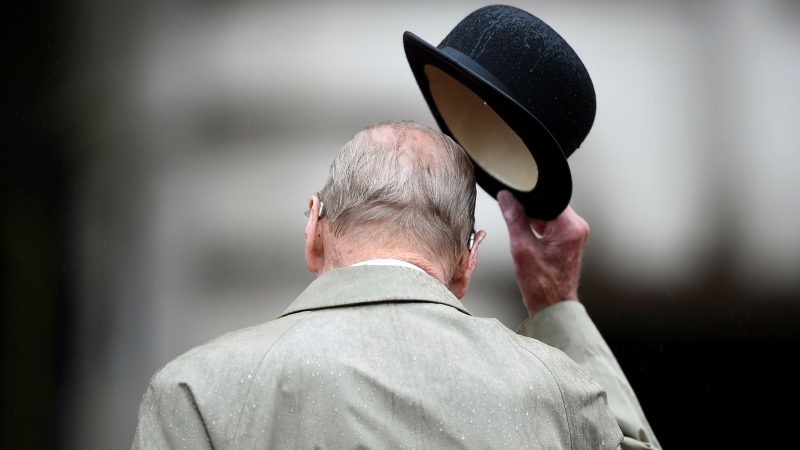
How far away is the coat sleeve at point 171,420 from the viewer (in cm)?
114

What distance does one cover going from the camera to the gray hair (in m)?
1.32

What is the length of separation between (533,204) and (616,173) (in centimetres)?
122

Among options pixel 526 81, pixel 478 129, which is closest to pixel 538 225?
pixel 478 129

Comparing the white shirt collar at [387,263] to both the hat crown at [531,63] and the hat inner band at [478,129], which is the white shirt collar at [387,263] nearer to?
the hat crown at [531,63]

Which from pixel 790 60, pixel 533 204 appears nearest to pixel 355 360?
pixel 533 204

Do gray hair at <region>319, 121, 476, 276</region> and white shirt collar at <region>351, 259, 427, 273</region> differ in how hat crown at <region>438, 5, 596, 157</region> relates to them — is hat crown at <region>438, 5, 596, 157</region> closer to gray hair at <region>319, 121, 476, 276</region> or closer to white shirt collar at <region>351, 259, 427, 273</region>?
gray hair at <region>319, 121, 476, 276</region>

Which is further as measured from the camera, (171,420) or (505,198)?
(505,198)

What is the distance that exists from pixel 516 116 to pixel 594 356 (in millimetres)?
511

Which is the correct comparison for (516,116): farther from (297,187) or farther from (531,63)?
(297,187)

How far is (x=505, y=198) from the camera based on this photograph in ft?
6.06

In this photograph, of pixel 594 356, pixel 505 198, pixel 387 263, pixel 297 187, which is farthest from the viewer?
pixel 297 187

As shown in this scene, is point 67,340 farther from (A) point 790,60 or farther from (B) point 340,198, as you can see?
(A) point 790,60

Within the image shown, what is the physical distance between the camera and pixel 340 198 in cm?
135

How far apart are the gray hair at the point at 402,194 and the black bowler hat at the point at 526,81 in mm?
138
